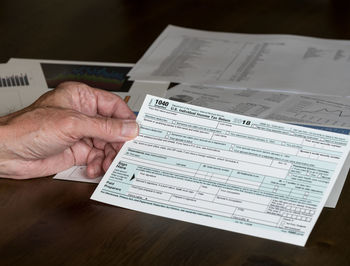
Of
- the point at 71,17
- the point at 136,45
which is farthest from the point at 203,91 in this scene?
the point at 71,17

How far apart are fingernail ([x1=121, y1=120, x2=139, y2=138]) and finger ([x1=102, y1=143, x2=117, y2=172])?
6 centimetres

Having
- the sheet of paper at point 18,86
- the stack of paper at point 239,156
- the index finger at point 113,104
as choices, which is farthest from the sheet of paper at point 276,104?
the sheet of paper at point 18,86

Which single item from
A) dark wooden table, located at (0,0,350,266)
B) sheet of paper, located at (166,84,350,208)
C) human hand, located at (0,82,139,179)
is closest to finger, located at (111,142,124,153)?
human hand, located at (0,82,139,179)

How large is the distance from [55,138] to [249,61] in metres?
0.62

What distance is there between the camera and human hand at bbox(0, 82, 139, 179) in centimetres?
98

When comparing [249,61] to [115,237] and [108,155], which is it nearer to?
[108,155]

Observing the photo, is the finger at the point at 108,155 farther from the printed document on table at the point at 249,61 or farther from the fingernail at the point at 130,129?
the printed document on table at the point at 249,61

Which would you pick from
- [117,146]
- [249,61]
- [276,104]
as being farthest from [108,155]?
[249,61]

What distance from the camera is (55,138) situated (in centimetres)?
98

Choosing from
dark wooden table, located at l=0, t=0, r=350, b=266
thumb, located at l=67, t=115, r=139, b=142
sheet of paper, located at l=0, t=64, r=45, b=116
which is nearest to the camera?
dark wooden table, located at l=0, t=0, r=350, b=266

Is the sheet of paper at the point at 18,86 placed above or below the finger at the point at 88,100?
below

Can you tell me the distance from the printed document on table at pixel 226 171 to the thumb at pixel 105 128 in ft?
0.06

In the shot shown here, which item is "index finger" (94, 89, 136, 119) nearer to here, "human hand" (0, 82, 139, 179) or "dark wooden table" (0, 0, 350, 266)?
"human hand" (0, 82, 139, 179)

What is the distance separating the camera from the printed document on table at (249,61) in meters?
1.31
